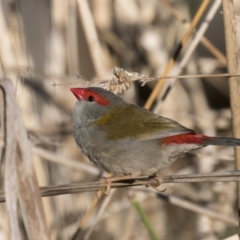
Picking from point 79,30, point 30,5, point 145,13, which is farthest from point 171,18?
point 30,5

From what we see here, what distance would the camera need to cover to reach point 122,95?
13.7 ft

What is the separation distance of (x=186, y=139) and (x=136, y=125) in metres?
0.30

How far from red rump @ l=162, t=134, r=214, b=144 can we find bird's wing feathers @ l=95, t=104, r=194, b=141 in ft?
0.12

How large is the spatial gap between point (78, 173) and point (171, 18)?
4.61ft

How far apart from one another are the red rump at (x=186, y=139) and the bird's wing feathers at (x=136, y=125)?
1.4 inches

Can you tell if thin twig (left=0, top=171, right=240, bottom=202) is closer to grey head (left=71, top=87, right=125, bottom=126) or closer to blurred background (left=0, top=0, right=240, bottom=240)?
grey head (left=71, top=87, right=125, bottom=126)

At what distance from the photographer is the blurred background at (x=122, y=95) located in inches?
137

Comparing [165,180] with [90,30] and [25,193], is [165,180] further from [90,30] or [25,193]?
[90,30]

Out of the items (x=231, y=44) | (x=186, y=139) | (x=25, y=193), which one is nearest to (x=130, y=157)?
(x=186, y=139)

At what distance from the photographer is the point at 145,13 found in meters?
4.19

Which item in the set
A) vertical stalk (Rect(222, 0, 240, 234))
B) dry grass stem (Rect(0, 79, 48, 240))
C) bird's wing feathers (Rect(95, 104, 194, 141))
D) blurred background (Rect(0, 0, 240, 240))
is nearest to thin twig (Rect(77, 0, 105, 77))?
blurred background (Rect(0, 0, 240, 240))

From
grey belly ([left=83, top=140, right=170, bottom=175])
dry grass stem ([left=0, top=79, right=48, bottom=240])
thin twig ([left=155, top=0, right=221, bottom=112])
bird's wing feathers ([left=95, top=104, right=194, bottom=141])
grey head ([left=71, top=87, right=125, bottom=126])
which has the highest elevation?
thin twig ([left=155, top=0, right=221, bottom=112])

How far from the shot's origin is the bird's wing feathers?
260 cm

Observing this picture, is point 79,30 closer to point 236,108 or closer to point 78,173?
point 78,173
